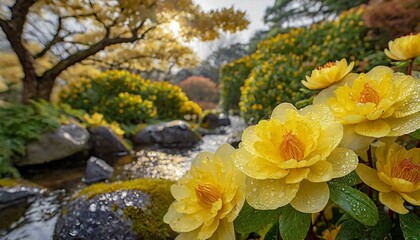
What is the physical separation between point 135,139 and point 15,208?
3.96 metres

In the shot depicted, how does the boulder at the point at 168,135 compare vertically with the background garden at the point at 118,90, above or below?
below

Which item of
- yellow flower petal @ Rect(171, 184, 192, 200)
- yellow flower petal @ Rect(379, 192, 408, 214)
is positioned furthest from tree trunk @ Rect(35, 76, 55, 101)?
yellow flower petal @ Rect(379, 192, 408, 214)

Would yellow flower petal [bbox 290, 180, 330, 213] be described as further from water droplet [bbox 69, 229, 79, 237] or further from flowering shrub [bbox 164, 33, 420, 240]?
water droplet [bbox 69, 229, 79, 237]

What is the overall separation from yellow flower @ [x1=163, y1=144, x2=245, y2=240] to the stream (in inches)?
77.1

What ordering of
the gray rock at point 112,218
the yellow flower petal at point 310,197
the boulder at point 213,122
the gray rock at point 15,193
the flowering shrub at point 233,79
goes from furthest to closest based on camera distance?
the boulder at point 213,122 < the flowering shrub at point 233,79 < the gray rock at point 15,193 < the gray rock at point 112,218 < the yellow flower petal at point 310,197

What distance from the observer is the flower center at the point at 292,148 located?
494 mm

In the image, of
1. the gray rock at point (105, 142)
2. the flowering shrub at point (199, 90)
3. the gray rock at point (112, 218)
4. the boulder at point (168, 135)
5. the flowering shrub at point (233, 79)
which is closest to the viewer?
the gray rock at point (112, 218)

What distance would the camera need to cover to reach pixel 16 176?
12.5 feet

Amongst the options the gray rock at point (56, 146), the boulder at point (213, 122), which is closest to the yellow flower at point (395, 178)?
the gray rock at point (56, 146)

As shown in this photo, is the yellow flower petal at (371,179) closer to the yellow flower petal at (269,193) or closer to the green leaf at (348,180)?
the green leaf at (348,180)

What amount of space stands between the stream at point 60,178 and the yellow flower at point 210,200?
1.96m

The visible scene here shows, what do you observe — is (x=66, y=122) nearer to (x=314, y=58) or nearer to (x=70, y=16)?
(x=70, y=16)

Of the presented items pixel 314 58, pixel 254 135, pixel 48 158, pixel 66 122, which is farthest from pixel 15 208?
pixel 314 58

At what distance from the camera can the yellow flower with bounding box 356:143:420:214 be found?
0.50 meters
